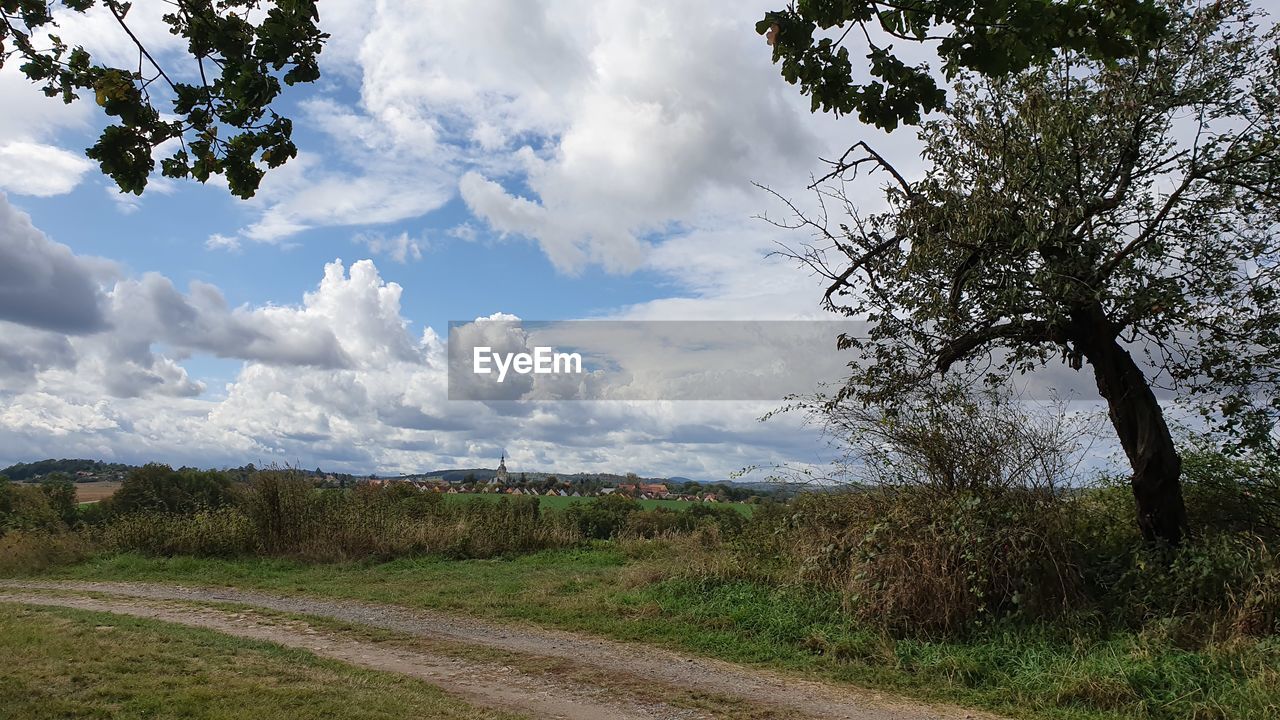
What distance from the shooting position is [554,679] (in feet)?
24.5

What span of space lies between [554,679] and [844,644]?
3.04m

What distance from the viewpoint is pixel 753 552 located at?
1199cm

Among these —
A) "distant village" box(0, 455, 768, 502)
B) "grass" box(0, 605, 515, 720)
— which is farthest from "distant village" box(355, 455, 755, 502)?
"grass" box(0, 605, 515, 720)

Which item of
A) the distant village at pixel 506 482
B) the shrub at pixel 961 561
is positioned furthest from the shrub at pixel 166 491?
Result: the shrub at pixel 961 561

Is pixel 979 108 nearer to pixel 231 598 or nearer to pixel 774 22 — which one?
pixel 774 22

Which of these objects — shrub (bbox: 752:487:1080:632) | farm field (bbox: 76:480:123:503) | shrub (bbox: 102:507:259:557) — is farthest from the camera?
farm field (bbox: 76:480:123:503)

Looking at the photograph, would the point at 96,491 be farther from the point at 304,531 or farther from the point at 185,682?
the point at 185,682

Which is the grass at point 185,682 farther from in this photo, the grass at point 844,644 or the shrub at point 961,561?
the shrub at point 961,561

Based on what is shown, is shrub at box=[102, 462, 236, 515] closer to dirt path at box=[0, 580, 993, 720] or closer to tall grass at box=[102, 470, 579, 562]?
tall grass at box=[102, 470, 579, 562]

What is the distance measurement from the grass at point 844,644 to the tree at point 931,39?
4.97 metres

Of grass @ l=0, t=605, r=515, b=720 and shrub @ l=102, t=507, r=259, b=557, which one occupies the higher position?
shrub @ l=102, t=507, r=259, b=557

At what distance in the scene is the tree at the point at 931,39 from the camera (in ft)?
14.8

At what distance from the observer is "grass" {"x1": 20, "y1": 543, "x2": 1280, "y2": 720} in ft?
21.5

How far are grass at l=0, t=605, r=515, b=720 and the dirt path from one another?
1.83ft
